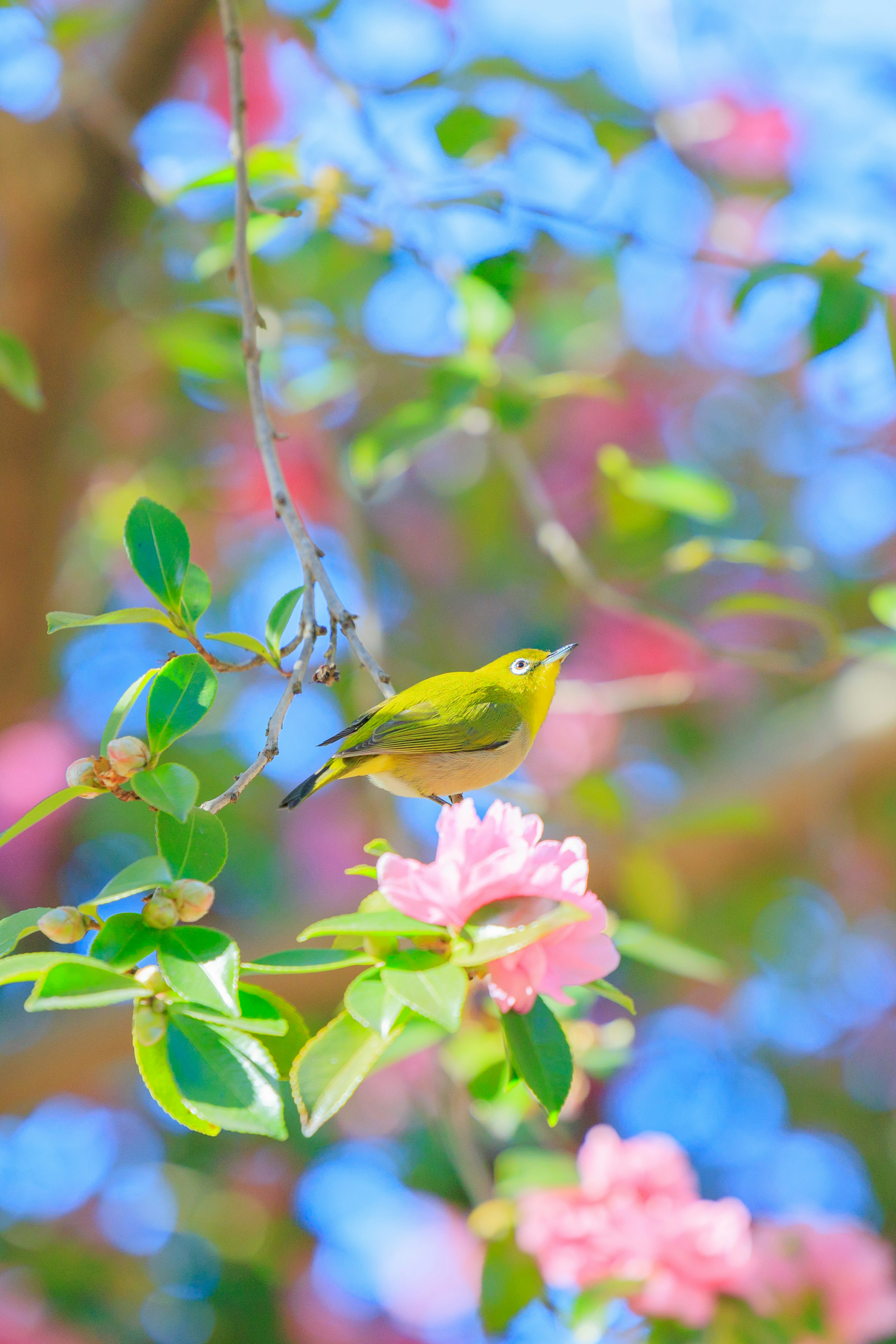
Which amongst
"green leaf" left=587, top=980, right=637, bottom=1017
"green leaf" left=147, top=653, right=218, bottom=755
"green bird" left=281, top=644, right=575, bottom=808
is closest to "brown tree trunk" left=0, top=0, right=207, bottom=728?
"green bird" left=281, top=644, right=575, bottom=808

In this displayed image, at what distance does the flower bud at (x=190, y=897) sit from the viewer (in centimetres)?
78

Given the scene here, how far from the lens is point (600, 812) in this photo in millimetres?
1975

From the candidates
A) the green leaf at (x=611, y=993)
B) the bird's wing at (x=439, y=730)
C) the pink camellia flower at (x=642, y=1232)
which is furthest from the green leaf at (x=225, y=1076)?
the pink camellia flower at (x=642, y=1232)

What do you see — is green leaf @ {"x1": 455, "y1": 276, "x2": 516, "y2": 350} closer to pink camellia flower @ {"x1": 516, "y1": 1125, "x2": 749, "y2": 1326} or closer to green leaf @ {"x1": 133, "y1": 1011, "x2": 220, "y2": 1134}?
pink camellia flower @ {"x1": 516, "y1": 1125, "x2": 749, "y2": 1326}

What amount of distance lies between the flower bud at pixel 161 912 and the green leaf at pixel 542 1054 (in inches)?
10.2

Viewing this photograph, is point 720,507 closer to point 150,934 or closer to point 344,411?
point 150,934

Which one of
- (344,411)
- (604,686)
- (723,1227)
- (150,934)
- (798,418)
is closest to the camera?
(150,934)

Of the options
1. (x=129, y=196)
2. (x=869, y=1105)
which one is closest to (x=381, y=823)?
(x=129, y=196)

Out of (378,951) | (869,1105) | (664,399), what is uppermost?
(378,951)

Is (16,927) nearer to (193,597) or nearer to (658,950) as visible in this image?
(193,597)

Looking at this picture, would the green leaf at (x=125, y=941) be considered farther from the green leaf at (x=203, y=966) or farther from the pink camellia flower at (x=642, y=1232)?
the pink camellia flower at (x=642, y=1232)

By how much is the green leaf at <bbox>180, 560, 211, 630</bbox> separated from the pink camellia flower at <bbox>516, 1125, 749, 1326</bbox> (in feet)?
2.94

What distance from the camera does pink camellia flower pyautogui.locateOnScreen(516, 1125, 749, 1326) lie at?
1346mm

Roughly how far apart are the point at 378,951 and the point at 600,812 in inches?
47.0
